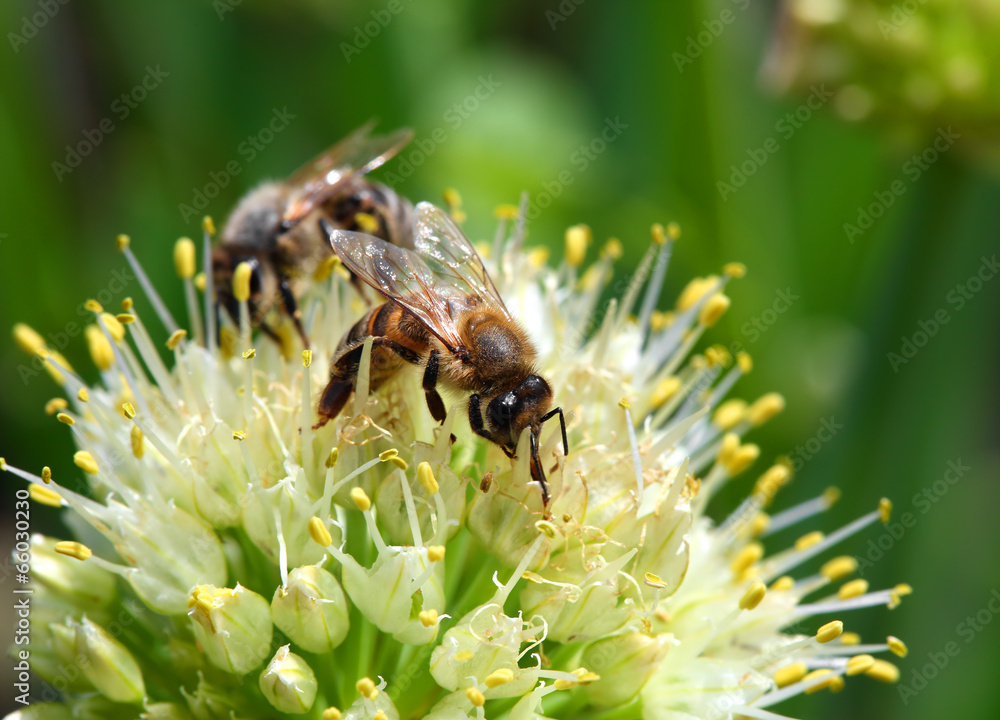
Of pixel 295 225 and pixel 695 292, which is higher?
pixel 295 225

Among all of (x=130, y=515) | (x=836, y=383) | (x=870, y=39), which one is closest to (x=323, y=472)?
(x=130, y=515)

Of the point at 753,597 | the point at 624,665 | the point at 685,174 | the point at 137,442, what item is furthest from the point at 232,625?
the point at 685,174

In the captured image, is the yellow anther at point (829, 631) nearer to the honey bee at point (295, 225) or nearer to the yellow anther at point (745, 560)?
the yellow anther at point (745, 560)

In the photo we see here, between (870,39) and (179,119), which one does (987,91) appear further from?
(179,119)

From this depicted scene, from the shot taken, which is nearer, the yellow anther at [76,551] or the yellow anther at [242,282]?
the yellow anther at [76,551]

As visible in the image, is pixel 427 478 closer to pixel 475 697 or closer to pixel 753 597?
pixel 475 697

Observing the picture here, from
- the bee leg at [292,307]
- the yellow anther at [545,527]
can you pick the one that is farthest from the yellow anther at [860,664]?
the bee leg at [292,307]
